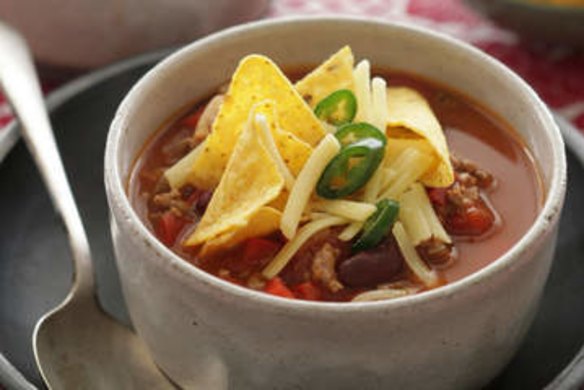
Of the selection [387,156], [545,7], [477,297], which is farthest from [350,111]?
[545,7]

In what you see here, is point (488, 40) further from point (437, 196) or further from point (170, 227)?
point (170, 227)

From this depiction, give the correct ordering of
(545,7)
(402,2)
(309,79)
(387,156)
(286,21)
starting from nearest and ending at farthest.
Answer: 1. (387,156)
2. (309,79)
3. (286,21)
4. (545,7)
5. (402,2)

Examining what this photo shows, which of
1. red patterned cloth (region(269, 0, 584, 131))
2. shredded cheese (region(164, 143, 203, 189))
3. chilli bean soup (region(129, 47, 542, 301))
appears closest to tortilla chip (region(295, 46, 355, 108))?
chilli bean soup (region(129, 47, 542, 301))

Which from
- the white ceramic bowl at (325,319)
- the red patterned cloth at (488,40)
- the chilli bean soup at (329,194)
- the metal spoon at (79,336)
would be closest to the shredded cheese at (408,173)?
the chilli bean soup at (329,194)

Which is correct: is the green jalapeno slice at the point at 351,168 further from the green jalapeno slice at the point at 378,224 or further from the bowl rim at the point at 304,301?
the bowl rim at the point at 304,301

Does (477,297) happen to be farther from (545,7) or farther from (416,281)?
(545,7)

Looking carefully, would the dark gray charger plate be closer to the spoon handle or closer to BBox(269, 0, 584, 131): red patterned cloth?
the spoon handle

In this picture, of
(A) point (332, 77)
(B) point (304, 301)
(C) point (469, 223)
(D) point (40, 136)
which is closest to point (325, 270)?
(B) point (304, 301)
